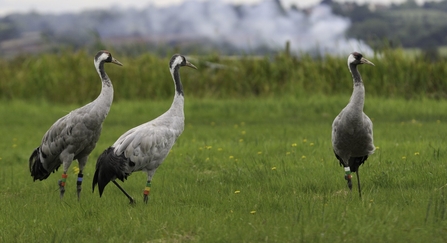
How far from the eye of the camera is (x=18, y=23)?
95.1 meters

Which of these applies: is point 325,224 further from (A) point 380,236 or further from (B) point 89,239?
(B) point 89,239

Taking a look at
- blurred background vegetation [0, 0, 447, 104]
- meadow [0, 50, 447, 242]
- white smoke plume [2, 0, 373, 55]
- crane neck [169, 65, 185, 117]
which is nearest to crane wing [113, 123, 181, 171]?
crane neck [169, 65, 185, 117]

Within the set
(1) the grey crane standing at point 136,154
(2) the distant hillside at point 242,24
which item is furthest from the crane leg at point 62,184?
(2) the distant hillside at point 242,24

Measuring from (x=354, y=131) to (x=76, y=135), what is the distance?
11.1ft

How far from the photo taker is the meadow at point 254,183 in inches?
282

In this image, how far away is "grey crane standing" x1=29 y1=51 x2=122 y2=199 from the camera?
31.1ft

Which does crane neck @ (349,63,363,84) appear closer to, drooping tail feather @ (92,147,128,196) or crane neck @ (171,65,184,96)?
crane neck @ (171,65,184,96)

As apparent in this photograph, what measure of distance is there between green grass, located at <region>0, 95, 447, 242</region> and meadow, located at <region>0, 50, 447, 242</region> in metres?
0.02

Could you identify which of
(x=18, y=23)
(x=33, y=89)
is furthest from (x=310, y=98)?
(x=18, y=23)

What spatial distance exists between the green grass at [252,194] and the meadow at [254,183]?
0.02 m

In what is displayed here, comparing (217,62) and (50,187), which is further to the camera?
(217,62)

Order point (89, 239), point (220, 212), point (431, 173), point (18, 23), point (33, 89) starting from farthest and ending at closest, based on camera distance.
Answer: point (18, 23), point (33, 89), point (431, 173), point (220, 212), point (89, 239)

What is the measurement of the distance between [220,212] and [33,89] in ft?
53.7

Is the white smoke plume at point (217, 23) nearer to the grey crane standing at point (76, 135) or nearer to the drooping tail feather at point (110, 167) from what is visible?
the grey crane standing at point (76, 135)
